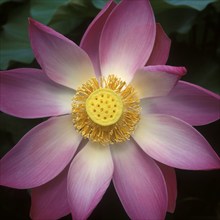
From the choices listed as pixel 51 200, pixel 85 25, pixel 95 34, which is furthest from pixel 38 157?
pixel 85 25

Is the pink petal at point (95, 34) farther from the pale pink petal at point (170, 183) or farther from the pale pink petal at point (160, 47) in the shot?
the pale pink petal at point (170, 183)

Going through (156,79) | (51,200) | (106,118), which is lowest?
(51,200)

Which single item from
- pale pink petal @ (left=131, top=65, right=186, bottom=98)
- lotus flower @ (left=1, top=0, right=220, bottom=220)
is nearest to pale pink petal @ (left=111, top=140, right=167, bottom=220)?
lotus flower @ (left=1, top=0, right=220, bottom=220)

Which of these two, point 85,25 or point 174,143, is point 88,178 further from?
point 85,25

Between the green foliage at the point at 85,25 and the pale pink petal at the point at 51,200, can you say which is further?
the green foliage at the point at 85,25

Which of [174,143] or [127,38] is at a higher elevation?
[127,38]

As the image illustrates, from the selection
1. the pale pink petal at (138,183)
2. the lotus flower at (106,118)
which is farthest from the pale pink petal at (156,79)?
the pale pink petal at (138,183)
